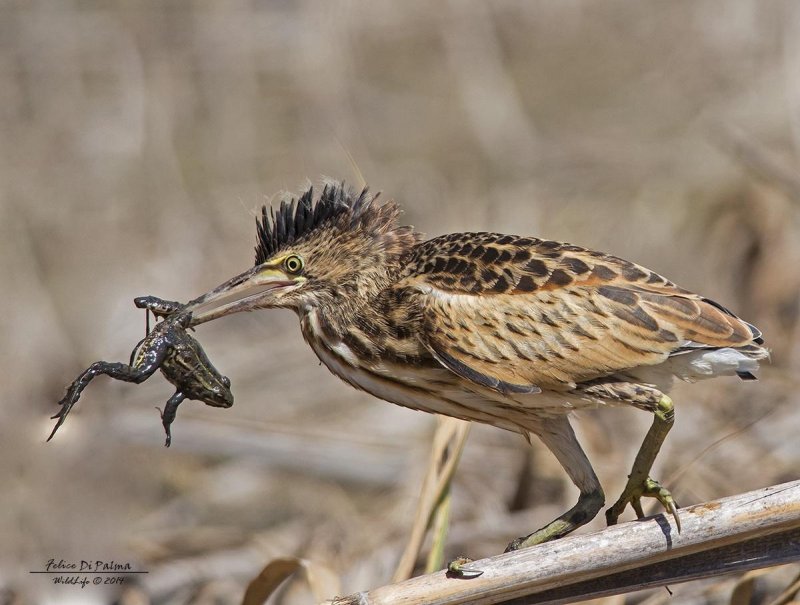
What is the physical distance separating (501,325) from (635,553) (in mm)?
926

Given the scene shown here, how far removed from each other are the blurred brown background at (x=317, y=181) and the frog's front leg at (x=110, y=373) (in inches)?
45.0

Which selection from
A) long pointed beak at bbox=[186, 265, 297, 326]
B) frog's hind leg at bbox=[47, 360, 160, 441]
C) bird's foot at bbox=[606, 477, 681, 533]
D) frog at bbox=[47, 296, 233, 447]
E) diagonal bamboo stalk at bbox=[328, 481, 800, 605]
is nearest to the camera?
diagonal bamboo stalk at bbox=[328, 481, 800, 605]

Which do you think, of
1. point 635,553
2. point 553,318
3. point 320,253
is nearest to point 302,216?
point 320,253

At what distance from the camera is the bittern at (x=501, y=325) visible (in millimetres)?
3799

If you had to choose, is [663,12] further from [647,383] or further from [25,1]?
[647,383]

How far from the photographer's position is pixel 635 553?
10.7 feet

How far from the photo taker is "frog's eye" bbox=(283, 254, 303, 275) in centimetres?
432

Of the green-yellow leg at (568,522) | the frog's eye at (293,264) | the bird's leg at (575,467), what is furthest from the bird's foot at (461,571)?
the frog's eye at (293,264)

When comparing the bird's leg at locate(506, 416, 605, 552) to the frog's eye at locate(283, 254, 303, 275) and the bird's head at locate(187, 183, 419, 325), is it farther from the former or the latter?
the frog's eye at locate(283, 254, 303, 275)

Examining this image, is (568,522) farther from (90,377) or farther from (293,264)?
(90,377)

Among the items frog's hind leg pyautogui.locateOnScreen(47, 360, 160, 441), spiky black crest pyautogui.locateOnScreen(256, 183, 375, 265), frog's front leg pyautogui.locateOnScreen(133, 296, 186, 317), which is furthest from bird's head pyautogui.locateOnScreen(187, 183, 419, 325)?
frog's hind leg pyautogui.locateOnScreen(47, 360, 160, 441)

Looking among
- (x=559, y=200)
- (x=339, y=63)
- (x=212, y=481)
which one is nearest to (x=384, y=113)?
(x=339, y=63)

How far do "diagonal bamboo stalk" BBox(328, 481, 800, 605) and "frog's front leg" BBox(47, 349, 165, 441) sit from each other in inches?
37.2

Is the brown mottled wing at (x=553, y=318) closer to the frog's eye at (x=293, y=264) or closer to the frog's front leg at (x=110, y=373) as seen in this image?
the frog's eye at (x=293, y=264)
